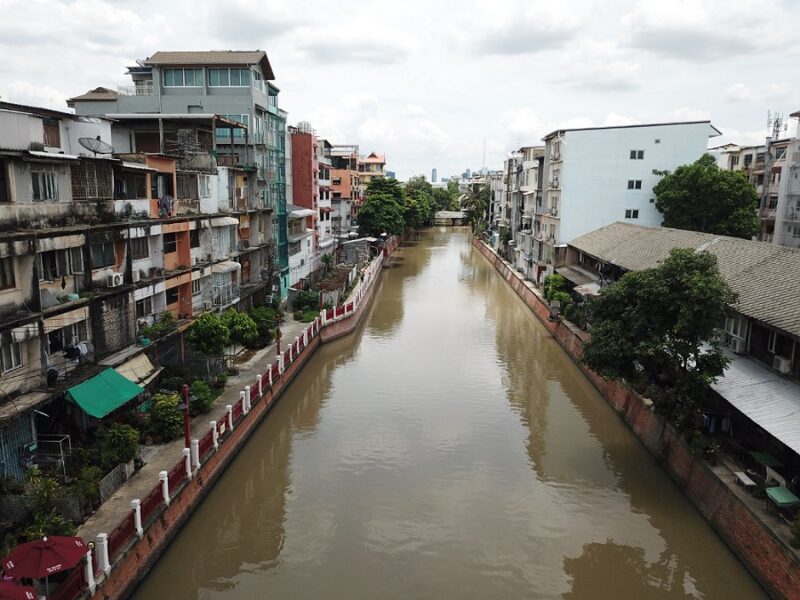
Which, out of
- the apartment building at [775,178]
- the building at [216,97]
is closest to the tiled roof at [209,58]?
the building at [216,97]

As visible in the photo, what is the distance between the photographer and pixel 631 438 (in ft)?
62.7

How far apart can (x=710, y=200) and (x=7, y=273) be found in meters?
33.5

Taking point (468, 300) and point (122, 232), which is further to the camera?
point (468, 300)

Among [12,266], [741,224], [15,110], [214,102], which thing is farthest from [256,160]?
[741,224]

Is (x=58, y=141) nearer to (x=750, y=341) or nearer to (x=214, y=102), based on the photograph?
(x=214, y=102)

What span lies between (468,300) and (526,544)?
98.2 feet

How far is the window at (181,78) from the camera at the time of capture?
29.4 meters

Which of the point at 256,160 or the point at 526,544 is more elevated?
the point at 256,160

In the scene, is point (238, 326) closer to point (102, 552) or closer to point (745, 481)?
point (102, 552)

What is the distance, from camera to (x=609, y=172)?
125 ft

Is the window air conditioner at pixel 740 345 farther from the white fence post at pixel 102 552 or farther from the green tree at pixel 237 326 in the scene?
the white fence post at pixel 102 552

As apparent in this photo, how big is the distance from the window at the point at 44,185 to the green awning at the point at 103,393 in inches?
173

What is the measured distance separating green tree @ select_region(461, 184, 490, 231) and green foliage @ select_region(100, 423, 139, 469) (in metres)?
81.1

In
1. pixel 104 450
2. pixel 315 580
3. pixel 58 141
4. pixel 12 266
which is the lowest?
pixel 315 580
